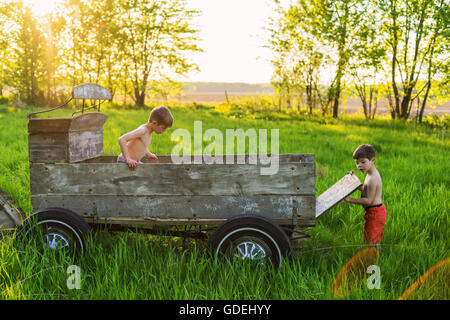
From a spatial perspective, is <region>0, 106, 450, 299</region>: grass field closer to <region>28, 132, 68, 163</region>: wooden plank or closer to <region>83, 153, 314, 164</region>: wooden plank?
<region>28, 132, 68, 163</region>: wooden plank

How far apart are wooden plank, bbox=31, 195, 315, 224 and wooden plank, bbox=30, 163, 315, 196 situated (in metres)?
0.05

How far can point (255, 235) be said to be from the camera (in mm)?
2746

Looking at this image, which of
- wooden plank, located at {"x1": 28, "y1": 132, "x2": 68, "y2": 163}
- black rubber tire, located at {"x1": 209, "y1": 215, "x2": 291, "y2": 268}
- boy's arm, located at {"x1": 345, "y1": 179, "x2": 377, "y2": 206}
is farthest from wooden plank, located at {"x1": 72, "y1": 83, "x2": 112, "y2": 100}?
boy's arm, located at {"x1": 345, "y1": 179, "x2": 377, "y2": 206}

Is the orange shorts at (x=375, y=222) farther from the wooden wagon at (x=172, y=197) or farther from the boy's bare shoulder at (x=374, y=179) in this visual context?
the wooden wagon at (x=172, y=197)

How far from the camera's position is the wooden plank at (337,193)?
3.06m

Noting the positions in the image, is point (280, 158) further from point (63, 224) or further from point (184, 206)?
point (63, 224)

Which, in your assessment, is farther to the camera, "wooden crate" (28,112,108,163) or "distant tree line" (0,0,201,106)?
"distant tree line" (0,0,201,106)

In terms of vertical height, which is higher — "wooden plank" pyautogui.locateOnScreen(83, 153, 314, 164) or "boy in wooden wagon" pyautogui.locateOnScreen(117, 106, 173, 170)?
"boy in wooden wagon" pyautogui.locateOnScreen(117, 106, 173, 170)

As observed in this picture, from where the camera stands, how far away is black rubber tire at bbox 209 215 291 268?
2705 mm

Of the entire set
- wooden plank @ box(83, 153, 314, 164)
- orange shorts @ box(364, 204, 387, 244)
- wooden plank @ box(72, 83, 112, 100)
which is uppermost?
wooden plank @ box(72, 83, 112, 100)

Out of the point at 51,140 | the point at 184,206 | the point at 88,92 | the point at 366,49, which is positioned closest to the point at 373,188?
the point at 184,206

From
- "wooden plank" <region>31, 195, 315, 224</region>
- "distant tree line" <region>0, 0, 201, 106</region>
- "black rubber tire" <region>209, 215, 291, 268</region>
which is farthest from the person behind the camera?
"distant tree line" <region>0, 0, 201, 106</region>
